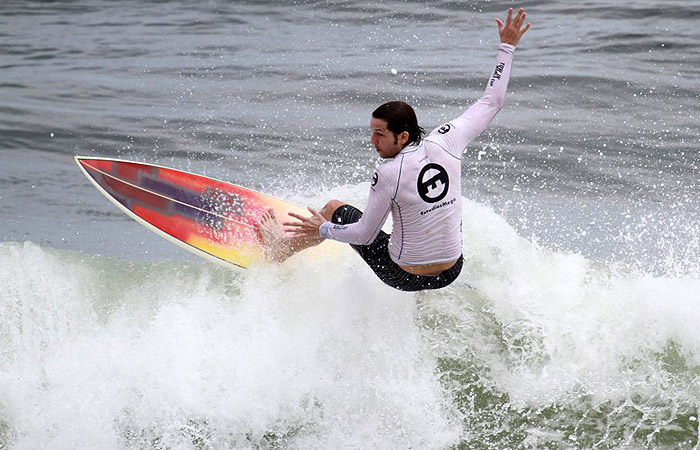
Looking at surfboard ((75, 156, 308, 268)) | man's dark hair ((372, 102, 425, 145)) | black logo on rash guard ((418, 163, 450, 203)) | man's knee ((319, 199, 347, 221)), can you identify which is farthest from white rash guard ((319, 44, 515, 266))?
surfboard ((75, 156, 308, 268))

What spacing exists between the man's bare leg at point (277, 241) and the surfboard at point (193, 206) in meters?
0.13

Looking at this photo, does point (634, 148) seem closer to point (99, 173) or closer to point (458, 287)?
point (458, 287)

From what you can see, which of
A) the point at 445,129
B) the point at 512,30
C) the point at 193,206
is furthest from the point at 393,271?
the point at 193,206

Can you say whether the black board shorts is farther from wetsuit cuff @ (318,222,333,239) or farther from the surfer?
wetsuit cuff @ (318,222,333,239)

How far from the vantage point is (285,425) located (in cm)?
542

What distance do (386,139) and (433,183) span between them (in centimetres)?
34

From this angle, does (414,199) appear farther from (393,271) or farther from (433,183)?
(393,271)

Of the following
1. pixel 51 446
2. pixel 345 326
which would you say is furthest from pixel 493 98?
pixel 51 446

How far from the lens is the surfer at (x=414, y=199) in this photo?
4613 mm

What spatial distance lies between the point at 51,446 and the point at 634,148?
7715 millimetres

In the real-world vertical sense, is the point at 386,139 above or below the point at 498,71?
below

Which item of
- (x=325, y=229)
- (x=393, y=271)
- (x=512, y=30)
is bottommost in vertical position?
(x=393, y=271)

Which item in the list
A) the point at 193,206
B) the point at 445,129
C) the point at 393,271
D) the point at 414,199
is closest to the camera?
the point at 414,199

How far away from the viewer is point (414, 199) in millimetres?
4707
